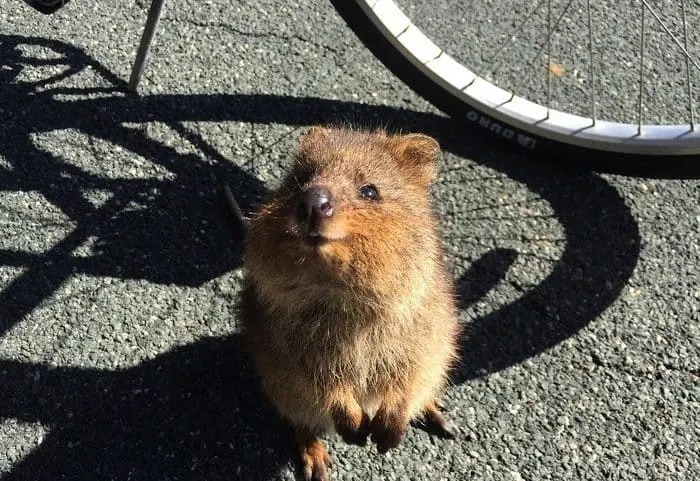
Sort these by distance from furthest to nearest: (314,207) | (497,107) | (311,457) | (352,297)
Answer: (497,107) < (311,457) < (352,297) < (314,207)

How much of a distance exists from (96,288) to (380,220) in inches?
68.5

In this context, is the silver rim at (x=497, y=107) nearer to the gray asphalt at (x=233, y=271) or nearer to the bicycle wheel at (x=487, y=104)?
the bicycle wheel at (x=487, y=104)

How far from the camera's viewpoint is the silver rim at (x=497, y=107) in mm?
3318

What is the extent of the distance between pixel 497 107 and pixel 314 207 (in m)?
1.88

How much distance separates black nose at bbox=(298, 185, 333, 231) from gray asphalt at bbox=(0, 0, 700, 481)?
1.36m

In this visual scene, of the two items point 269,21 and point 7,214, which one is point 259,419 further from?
point 269,21

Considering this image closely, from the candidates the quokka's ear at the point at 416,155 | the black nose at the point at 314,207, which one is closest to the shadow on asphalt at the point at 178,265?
the quokka's ear at the point at 416,155

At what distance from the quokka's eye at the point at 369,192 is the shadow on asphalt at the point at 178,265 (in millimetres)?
1226

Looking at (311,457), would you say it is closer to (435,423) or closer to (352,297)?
(435,423)

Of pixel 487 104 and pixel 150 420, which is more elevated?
pixel 487 104

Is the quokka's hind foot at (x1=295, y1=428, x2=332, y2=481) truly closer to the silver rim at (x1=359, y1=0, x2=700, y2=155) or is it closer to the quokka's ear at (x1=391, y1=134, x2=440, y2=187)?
the quokka's ear at (x1=391, y1=134, x2=440, y2=187)

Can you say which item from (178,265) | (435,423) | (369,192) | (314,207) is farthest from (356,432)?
(178,265)

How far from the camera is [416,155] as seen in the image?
2.54 m

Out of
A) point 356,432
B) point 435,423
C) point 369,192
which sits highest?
point 369,192
